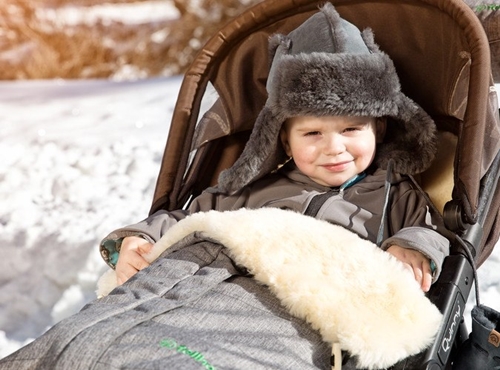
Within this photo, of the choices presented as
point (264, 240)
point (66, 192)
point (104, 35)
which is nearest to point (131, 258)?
point (264, 240)

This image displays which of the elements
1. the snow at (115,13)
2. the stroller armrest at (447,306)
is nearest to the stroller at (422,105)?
the stroller armrest at (447,306)

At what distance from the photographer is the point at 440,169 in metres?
1.76

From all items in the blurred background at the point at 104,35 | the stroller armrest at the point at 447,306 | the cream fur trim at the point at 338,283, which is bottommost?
the blurred background at the point at 104,35

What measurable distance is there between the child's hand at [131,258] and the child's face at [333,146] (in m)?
0.42

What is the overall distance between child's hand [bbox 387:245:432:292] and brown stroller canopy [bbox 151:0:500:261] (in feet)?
0.47

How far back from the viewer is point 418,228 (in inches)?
59.6

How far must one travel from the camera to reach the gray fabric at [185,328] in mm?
1053

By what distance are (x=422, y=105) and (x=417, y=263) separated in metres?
0.52

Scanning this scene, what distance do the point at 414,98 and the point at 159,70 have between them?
392 centimetres

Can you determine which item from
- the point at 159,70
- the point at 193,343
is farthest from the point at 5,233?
the point at 159,70

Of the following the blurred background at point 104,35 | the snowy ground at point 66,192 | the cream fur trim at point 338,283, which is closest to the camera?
the cream fur trim at point 338,283

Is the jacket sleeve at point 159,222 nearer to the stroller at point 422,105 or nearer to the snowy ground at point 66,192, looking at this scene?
the stroller at point 422,105

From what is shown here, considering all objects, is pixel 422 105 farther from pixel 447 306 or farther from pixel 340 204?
pixel 447 306

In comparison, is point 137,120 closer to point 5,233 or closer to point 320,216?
point 5,233
